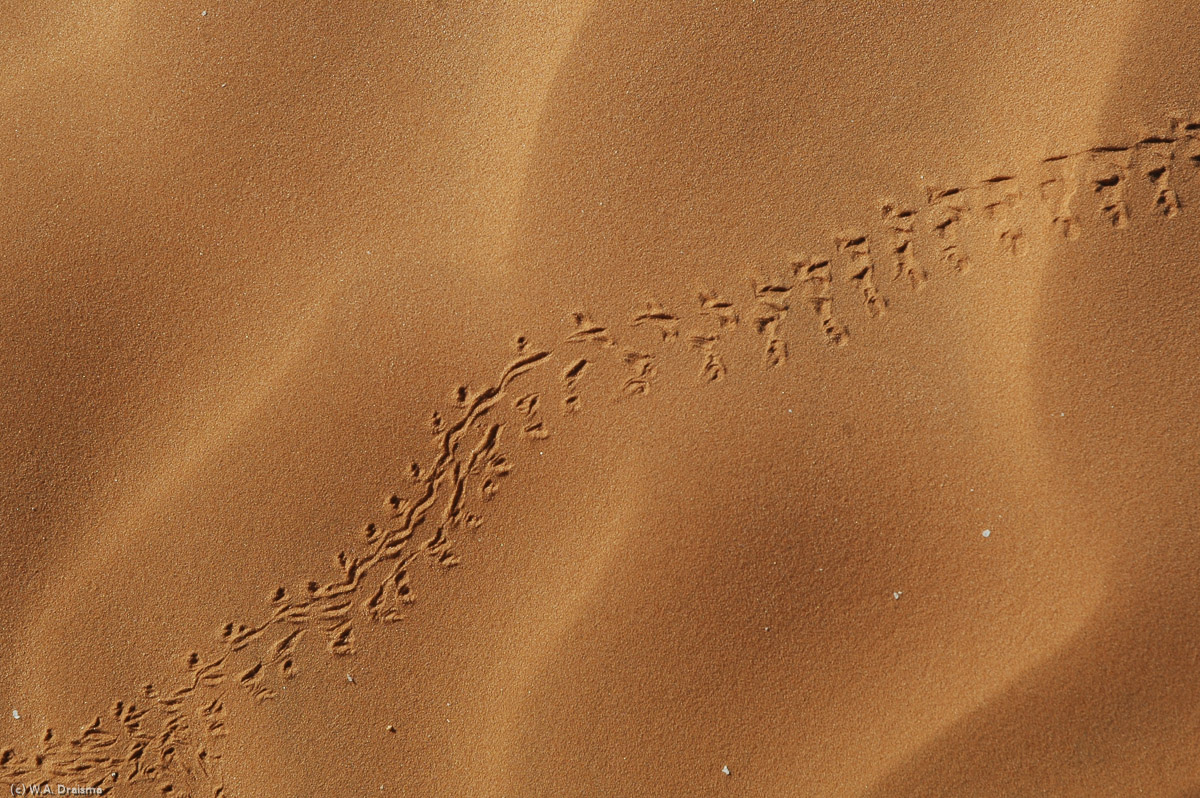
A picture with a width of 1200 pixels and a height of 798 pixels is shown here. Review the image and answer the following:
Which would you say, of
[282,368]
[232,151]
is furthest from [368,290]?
[232,151]

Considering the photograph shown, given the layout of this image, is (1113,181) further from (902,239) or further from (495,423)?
(495,423)

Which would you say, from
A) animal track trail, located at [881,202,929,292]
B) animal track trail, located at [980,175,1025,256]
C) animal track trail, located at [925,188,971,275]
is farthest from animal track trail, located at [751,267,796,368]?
animal track trail, located at [980,175,1025,256]

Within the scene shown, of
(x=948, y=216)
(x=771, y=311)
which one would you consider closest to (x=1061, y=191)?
(x=948, y=216)

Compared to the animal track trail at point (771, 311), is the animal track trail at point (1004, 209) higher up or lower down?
lower down

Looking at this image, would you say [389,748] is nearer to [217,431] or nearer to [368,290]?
[217,431]

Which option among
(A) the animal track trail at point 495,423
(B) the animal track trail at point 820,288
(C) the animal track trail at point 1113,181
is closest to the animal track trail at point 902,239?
(A) the animal track trail at point 495,423

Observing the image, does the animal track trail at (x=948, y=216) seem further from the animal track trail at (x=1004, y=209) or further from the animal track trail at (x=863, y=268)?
the animal track trail at (x=863, y=268)
